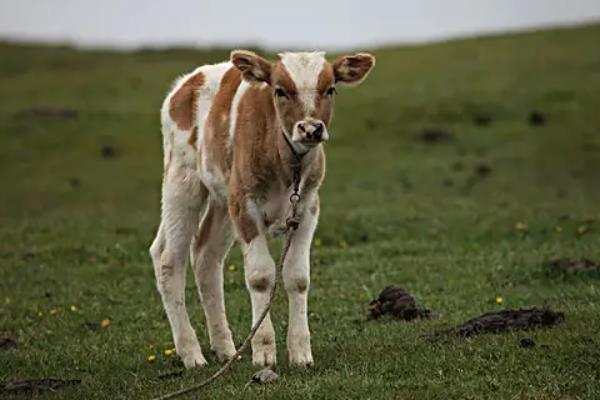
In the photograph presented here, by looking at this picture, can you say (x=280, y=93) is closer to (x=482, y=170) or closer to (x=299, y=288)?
(x=299, y=288)

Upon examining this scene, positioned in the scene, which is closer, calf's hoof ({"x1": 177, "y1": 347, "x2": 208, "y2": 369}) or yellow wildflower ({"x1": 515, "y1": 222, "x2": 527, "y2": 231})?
calf's hoof ({"x1": 177, "y1": 347, "x2": 208, "y2": 369})

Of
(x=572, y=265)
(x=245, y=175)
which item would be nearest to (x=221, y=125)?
(x=245, y=175)

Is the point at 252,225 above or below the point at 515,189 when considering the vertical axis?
above

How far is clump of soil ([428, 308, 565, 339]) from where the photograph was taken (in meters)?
11.5

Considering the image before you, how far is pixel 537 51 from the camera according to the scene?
172 feet

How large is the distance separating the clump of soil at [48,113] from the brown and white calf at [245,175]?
3176 cm

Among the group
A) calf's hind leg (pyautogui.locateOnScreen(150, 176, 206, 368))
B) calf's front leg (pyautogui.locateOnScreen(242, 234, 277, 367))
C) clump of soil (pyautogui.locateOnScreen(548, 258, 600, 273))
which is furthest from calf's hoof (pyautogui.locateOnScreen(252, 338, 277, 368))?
clump of soil (pyautogui.locateOnScreen(548, 258, 600, 273))

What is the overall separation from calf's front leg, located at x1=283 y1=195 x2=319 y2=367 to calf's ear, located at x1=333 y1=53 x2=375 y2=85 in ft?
4.43

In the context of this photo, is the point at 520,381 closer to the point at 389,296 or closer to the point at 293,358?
the point at 293,358

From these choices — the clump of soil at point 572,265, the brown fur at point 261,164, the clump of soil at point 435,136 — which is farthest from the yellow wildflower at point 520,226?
the clump of soil at point 435,136

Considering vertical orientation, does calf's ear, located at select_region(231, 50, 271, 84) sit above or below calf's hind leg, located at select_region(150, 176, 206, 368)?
above

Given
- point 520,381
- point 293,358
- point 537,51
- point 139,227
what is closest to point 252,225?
point 293,358

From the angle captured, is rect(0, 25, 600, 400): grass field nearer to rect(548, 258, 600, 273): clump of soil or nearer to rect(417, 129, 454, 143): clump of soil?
rect(548, 258, 600, 273): clump of soil

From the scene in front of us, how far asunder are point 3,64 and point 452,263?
47.1 meters
